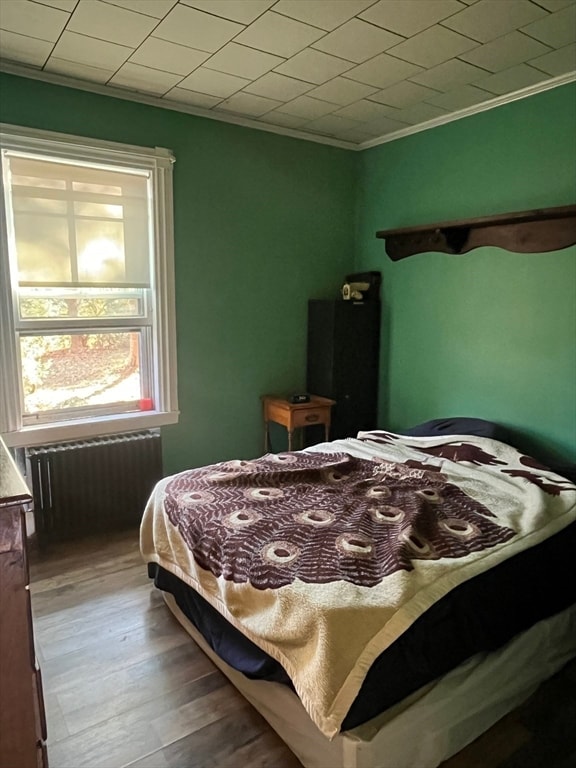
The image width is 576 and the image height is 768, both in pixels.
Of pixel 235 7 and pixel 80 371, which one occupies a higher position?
pixel 235 7

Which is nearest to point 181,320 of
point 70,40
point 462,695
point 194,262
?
point 194,262

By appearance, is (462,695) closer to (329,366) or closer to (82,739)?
(82,739)

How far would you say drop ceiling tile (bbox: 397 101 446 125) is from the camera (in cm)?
316

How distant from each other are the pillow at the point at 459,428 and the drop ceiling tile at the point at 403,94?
6.25 ft

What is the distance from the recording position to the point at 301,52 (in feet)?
8.03

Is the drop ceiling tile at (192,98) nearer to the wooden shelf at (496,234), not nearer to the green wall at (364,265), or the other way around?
the green wall at (364,265)

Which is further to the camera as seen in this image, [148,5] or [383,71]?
[383,71]

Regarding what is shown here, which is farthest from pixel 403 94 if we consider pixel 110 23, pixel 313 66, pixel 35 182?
pixel 35 182

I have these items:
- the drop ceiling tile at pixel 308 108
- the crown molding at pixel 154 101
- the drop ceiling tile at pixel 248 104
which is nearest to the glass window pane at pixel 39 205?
the crown molding at pixel 154 101

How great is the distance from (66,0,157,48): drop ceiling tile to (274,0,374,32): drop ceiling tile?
0.58 m

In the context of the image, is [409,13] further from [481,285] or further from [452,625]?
[452,625]

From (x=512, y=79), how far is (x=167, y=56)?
1768 mm

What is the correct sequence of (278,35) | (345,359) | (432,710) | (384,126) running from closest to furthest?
(432,710) → (278,35) → (384,126) → (345,359)

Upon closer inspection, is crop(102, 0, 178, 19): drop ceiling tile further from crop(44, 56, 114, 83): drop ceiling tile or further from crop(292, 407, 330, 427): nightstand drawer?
crop(292, 407, 330, 427): nightstand drawer
